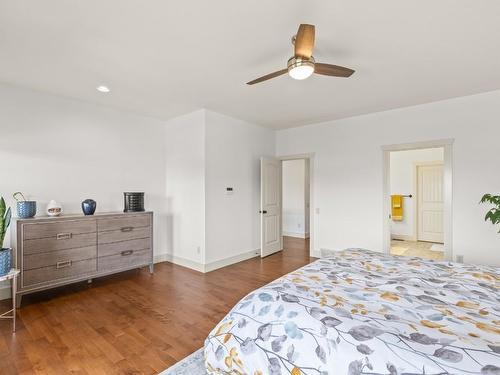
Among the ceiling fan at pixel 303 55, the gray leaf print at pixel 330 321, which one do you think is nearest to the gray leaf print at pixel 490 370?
the gray leaf print at pixel 330 321

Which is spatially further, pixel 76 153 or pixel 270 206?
pixel 270 206

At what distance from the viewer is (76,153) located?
3.79 meters

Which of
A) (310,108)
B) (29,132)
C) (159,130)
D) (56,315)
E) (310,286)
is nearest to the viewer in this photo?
(310,286)

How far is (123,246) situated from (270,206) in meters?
2.79

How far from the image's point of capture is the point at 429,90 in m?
3.40

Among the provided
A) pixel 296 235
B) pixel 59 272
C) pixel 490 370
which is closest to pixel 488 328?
pixel 490 370

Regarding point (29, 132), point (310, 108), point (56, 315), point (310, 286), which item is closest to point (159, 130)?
point (29, 132)

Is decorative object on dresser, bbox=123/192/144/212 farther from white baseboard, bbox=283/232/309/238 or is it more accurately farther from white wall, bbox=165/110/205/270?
white baseboard, bbox=283/232/309/238

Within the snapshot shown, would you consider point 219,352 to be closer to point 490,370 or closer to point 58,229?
point 490,370

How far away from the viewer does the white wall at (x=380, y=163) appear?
11.6 feet

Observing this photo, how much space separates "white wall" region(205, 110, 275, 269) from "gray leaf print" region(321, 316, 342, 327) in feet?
10.3

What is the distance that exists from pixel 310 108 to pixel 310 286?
3.17m

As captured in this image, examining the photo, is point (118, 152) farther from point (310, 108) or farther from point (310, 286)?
point (310, 286)

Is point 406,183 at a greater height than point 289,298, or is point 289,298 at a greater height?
point 406,183
